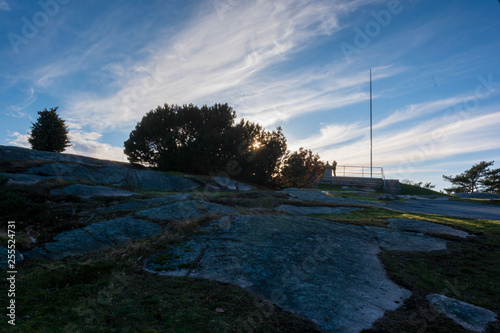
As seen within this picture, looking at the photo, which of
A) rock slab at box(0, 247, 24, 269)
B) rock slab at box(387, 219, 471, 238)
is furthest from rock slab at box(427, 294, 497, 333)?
rock slab at box(0, 247, 24, 269)

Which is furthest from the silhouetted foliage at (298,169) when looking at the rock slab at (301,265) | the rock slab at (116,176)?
the rock slab at (301,265)

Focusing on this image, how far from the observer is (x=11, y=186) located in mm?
12094

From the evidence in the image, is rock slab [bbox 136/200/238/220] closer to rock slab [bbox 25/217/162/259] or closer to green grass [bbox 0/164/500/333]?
rock slab [bbox 25/217/162/259]

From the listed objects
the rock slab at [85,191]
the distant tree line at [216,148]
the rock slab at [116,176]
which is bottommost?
the rock slab at [85,191]

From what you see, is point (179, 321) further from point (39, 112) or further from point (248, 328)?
point (39, 112)

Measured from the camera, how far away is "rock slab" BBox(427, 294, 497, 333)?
161 inches

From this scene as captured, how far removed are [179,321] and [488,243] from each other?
9.47 metres

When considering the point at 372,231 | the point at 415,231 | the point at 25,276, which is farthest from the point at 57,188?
the point at 415,231

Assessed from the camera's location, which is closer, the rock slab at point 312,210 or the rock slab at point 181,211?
the rock slab at point 181,211

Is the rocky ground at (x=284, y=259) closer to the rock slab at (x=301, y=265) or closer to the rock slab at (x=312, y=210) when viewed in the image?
the rock slab at (x=301, y=265)

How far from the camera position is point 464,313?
173 inches

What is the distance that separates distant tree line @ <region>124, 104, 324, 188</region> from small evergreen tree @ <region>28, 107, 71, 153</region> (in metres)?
7.33

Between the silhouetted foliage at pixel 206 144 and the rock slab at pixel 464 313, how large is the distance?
2677 cm

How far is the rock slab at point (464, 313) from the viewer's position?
4086 mm
